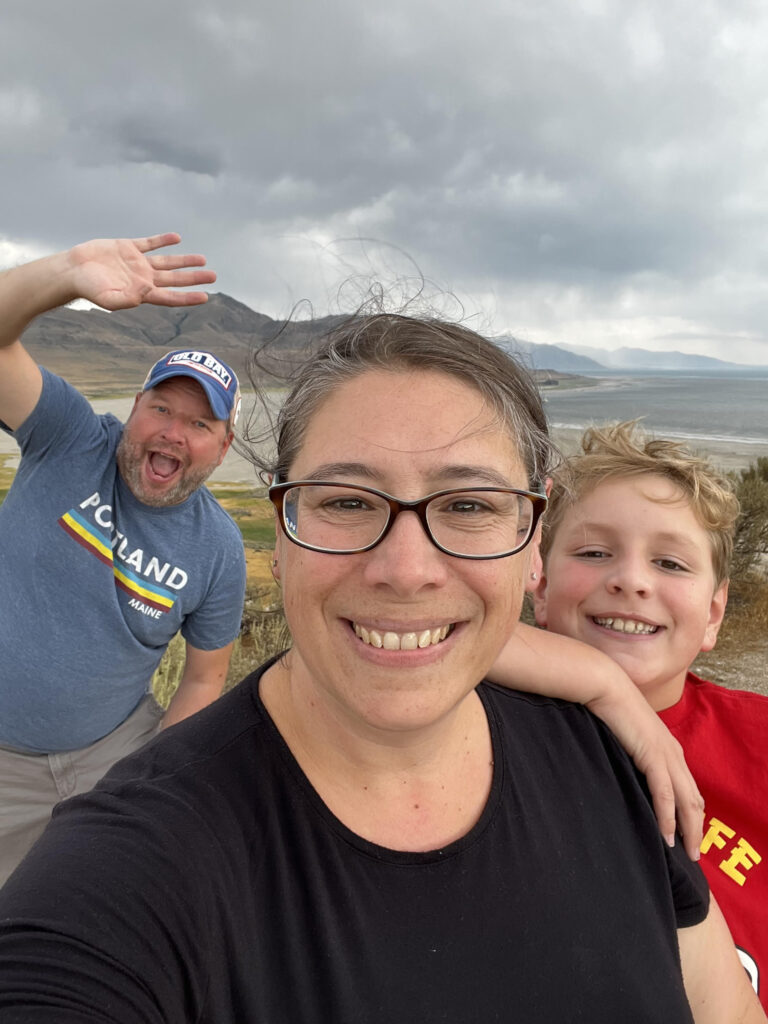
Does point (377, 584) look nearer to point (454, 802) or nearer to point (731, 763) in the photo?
point (454, 802)

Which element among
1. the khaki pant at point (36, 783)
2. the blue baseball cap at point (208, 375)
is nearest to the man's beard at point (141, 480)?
the blue baseball cap at point (208, 375)

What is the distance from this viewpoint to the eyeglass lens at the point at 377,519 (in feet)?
3.97

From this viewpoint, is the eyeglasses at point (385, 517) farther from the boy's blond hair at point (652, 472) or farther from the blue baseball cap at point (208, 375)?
the blue baseball cap at point (208, 375)

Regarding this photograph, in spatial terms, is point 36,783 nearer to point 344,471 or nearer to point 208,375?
point 208,375

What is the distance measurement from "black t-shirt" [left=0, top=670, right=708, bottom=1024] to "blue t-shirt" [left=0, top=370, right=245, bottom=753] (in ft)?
5.91

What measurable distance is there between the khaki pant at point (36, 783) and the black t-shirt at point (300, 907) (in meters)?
2.15

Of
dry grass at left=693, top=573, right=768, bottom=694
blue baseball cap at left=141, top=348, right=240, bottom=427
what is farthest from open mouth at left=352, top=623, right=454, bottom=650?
dry grass at left=693, top=573, right=768, bottom=694

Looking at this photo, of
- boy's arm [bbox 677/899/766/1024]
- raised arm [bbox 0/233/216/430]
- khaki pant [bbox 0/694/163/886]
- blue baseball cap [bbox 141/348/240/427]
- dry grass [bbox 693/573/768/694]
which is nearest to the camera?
boy's arm [bbox 677/899/766/1024]

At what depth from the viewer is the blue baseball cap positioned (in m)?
3.24

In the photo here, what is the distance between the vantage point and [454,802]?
1.31 m

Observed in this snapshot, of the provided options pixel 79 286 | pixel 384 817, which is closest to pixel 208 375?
pixel 79 286

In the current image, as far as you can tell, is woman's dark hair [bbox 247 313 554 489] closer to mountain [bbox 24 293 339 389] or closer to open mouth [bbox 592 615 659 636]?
open mouth [bbox 592 615 659 636]

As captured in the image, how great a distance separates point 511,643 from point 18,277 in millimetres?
2332

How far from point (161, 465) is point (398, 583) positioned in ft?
7.11
